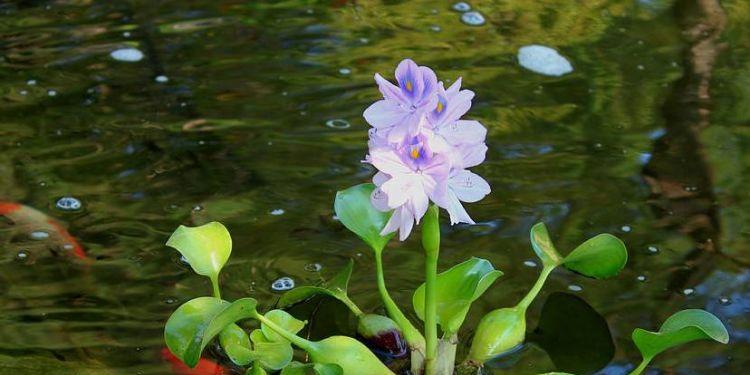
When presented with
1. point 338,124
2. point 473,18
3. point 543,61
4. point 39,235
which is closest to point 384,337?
point 39,235

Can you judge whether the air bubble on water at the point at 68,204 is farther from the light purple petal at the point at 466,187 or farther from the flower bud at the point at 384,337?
the light purple petal at the point at 466,187

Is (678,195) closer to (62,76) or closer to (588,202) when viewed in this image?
(588,202)

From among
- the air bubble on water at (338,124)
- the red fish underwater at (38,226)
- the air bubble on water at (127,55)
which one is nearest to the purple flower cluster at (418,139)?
the red fish underwater at (38,226)

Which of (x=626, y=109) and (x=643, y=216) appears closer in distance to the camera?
(x=643, y=216)

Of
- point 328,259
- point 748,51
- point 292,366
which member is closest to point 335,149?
point 328,259

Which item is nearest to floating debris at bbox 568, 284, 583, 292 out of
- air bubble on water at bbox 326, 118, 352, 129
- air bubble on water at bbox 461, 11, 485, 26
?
air bubble on water at bbox 326, 118, 352, 129

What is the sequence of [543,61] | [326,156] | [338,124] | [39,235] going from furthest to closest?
[543,61]
[338,124]
[326,156]
[39,235]

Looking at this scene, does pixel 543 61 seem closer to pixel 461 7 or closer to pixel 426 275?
pixel 461 7
